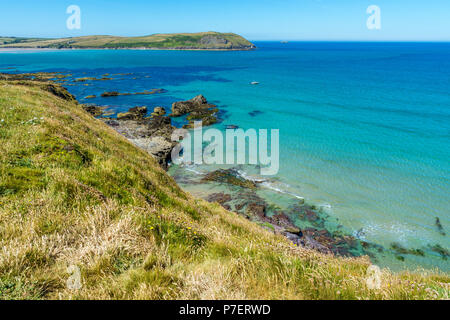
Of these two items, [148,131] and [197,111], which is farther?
[197,111]

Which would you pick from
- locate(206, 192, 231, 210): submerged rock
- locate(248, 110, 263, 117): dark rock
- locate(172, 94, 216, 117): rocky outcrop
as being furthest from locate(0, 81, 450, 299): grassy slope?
locate(248, 110, 263, 117): dark rock

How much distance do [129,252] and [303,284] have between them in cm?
253

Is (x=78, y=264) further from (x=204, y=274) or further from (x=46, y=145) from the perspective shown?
(x=46, y=145)

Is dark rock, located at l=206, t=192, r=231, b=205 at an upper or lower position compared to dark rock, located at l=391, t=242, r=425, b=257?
upper

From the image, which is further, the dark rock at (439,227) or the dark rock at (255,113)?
the dark rock at (255,113)

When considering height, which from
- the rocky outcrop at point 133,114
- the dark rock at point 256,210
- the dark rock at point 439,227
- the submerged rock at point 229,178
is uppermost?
the rocky outcrop at point 133,114

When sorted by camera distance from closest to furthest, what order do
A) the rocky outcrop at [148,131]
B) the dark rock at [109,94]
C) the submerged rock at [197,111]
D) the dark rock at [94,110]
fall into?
the rocky outcrop at [148,131] → the submerged rock at [197,111] → the dark rock at [94,110] → the dark rock at [109,94]

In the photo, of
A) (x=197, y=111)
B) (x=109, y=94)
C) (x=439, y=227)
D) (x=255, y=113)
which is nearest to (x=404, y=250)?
(x=439, y=227)

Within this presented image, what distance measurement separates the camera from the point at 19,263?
10.1 ft

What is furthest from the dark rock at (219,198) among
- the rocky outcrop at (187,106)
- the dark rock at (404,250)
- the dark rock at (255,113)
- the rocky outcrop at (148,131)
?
the dark rock at (255,113)

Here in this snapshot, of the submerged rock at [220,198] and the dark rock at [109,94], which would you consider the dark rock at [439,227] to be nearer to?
the submerged rock at [220,198]

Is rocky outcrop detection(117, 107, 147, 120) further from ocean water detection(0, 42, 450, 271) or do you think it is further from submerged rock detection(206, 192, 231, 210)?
submerged rock detection(206, 192, 231, 210)

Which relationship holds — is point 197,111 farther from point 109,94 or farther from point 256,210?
point 256,210

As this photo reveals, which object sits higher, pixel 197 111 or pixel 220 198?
pixel 197 111
